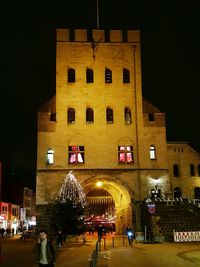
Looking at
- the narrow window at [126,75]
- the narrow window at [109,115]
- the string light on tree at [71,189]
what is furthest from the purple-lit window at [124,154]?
the narrow window at [126,75]

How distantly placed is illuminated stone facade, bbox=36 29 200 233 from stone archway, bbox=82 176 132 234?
12cm

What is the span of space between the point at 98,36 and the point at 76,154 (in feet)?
44.6

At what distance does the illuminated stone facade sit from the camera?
45.2 meters

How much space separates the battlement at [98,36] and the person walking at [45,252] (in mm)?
39497

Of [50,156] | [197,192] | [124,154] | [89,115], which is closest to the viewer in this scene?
[50,156]

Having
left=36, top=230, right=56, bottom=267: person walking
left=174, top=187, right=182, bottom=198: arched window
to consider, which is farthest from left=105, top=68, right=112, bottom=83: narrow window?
left=36, top=230, right=56, bottom=267: person walking

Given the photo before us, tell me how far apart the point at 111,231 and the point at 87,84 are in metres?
23.7

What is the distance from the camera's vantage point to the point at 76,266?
61.8 feet

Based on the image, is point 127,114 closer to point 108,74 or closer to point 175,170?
point 108,74

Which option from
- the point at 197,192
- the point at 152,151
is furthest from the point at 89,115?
the point at 197,192

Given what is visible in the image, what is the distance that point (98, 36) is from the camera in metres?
48.5

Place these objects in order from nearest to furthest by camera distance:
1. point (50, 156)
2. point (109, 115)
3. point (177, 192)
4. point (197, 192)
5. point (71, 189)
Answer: point (71, 189), point (50, 156), point (109, 115), point (177, 192), point (197, 192)

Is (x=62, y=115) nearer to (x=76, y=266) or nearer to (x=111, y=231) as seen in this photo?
(x=111, y=231)

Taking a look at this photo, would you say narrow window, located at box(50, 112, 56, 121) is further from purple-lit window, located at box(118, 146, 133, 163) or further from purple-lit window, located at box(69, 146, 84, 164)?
purple-lit window, located at box(118, 146, 133, 163)
